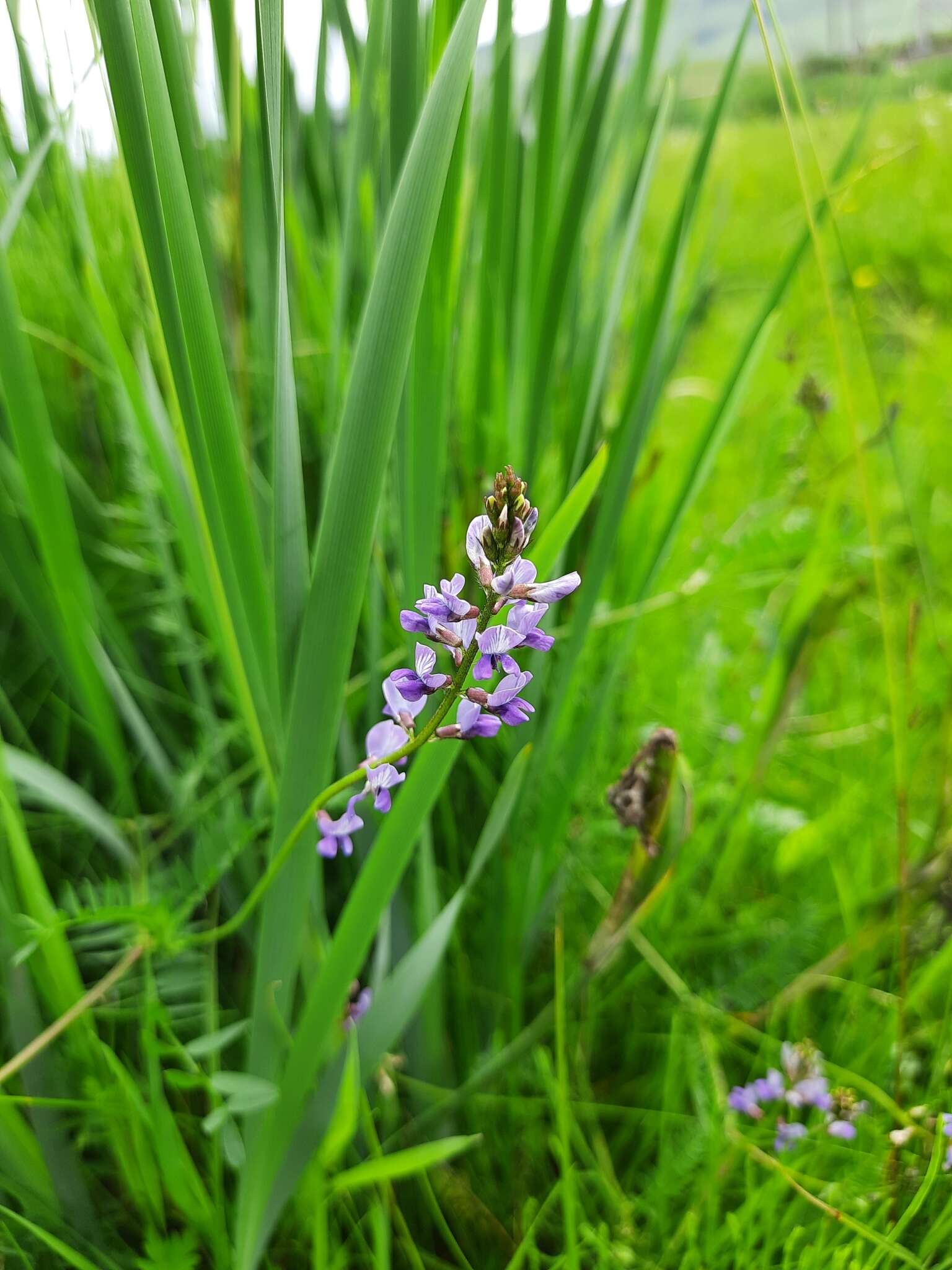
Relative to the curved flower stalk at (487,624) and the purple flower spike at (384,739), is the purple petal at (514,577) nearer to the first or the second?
the curved flower stalk at (487,624)

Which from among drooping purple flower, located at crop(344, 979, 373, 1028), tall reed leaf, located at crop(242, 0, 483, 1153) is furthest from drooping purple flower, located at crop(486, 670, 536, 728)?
drooping purple flower, located at crop(344, 979, 373, 1028)

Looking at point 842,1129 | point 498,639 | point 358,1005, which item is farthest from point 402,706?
point 842,1129

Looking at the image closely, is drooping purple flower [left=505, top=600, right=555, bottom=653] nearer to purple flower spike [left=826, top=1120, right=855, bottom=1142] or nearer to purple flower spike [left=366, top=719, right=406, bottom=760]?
purple flower spike [left=366, top=719, right=406, bottom=760]

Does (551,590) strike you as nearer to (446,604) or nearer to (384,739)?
(446,604)

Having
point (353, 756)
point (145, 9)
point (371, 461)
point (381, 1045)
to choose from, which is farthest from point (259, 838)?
point (145, 9)

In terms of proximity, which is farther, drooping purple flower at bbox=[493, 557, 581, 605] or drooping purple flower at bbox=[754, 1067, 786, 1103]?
drooping purple flower at bbox=[754, 1067, 786, 1103]

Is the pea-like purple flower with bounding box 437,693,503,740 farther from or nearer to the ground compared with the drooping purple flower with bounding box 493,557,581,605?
nearer to the ground
